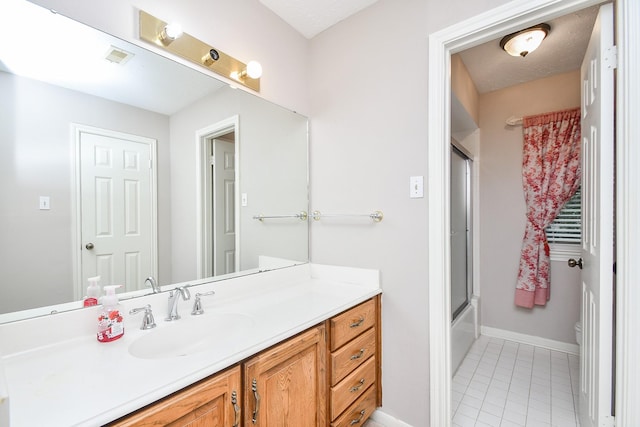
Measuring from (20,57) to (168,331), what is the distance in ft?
3.51

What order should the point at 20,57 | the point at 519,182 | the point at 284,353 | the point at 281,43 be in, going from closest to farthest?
the point at 20,57 < the point at 284,353 < the point at 281,43 < the point at 519,182

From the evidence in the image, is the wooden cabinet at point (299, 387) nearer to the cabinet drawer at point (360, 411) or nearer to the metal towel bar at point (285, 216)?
the cabinet drawer at point (360, 411)

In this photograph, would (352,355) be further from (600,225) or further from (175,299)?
(600,225)

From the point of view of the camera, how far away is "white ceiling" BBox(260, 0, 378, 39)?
1639 mm

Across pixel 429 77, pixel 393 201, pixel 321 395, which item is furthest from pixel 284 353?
pixel 429 77

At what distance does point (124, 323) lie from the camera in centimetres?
108

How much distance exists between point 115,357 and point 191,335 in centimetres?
32

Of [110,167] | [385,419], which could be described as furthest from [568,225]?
[110,167]

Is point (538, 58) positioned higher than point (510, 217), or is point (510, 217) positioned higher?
point (538, 58)

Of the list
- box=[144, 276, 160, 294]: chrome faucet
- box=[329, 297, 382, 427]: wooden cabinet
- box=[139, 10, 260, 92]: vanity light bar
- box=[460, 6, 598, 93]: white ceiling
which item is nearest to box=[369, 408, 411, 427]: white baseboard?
box=[329, 297, 382, 427]: wooden cabinet

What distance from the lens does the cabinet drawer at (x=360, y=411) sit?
1.33m

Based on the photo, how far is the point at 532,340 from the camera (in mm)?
2607

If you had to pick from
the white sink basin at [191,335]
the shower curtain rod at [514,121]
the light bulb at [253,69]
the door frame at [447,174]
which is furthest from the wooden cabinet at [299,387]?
the shower curtain rod at [514,121]

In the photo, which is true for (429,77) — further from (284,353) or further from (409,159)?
(284,353)
